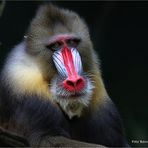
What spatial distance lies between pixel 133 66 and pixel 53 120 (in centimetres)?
269

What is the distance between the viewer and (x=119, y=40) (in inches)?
292

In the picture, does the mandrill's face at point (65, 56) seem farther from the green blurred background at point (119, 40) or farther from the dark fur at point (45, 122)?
the green blurred background at point (119, 40)

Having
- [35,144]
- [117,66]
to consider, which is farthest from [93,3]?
[35,144]

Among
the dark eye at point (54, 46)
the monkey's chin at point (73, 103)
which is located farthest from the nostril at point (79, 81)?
the dark eye at point (54, 46)

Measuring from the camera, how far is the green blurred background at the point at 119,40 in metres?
6.98

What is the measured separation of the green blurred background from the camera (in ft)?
22.9

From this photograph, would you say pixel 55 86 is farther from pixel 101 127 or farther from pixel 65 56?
pixel 101 127

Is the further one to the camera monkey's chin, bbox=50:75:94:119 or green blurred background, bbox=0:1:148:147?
green blurred background, bbox=0:1:148:147

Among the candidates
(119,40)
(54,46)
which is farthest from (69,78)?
(119,40)

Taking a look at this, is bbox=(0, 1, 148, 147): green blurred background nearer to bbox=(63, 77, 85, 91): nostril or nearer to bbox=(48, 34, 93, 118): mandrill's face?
bbox=(48, 34, 93, 118): mandrill's face

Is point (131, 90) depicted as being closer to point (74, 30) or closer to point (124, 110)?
point (124, 110)

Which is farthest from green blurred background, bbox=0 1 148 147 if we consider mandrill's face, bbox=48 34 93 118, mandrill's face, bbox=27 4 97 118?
mandrill's face, bbox=48 34 93 118

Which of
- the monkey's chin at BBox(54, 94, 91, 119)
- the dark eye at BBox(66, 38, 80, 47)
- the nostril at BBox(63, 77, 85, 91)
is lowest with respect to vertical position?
the monkey's chin at BBox(54, 94, 91, 119)

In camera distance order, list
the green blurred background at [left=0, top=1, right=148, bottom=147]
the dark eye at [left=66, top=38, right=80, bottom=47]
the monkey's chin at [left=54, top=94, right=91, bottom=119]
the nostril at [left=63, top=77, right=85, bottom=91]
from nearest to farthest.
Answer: the nostril at [left=63, top=77, right=85, bottom=91] → the monkey's chin at [left=54, top=94, right=91, bottom=119] → the dark eye at [left=66, top=38, right=80, bottom=47] → the green blurred background at [left=0, top=1, right=148, bottom=147]
